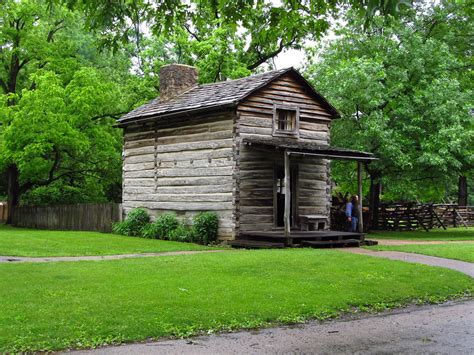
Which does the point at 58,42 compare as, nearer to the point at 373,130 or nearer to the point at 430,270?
the point at 373,130

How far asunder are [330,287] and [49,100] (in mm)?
20445

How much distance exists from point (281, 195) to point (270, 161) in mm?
1578

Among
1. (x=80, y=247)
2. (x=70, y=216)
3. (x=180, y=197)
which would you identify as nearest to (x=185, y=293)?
(x=80, y=247)

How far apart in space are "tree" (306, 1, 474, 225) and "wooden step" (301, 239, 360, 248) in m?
6.25

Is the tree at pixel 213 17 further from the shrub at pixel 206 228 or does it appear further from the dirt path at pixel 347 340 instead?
the shrub at pixel 206 228

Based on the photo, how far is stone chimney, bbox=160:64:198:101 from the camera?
25250 mm

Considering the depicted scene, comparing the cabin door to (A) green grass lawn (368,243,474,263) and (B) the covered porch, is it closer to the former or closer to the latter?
(B) the covered porch

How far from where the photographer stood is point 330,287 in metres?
10.4

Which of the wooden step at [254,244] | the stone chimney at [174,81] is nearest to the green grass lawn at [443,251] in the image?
the wooden step at [254,244]

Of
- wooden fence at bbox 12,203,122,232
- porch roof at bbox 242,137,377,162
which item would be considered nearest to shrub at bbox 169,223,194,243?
porch roof at bbox 242,137,377,162

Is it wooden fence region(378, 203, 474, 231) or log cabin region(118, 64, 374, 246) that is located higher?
log cabin region(118, 64, 374, 246)

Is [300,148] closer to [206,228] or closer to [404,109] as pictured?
[206,228]

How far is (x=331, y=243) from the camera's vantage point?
19.1 metres

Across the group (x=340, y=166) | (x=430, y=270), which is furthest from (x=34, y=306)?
(x=340, y=166)
